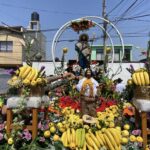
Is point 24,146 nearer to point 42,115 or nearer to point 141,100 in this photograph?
point 42,115

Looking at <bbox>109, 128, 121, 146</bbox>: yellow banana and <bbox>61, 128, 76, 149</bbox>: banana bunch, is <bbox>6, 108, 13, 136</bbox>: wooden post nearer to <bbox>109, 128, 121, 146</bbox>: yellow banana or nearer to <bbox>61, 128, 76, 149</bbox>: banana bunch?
<bbox>61, 128, 76, 149</bbox>: banana bunch

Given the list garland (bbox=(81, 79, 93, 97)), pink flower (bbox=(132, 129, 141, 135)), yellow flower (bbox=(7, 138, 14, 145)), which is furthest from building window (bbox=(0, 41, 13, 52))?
pink flower (bbox=(132, 129, 141, 135))

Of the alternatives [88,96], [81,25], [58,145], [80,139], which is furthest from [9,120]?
Answer: [81,25]

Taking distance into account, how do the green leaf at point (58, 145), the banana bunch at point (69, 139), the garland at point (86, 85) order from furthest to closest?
the garland at point (86, 85), the green leaf at point (58, 145), the banana bunch at point (69, 139)

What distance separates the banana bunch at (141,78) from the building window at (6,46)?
4261 centimetres

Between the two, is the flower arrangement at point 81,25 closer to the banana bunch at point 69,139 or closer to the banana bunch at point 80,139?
the banana bunch at point 69,139

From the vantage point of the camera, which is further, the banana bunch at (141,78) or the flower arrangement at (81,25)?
the flower arrangement at (81,25)

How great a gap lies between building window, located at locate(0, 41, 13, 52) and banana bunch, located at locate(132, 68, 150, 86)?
42608 mm

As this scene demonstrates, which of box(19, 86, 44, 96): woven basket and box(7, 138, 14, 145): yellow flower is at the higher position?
box(19, 86, 44, 96): woven basket

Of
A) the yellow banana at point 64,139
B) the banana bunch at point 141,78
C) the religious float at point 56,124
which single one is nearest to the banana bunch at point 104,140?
the religious float at point 56,124

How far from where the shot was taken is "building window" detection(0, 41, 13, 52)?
1905 inches

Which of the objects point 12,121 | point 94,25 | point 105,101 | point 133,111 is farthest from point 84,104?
point 94,25

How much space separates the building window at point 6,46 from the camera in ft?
159

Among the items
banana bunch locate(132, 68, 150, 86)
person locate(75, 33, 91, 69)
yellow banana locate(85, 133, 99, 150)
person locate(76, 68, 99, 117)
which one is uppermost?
person locate(75, 33, 91, 69)
